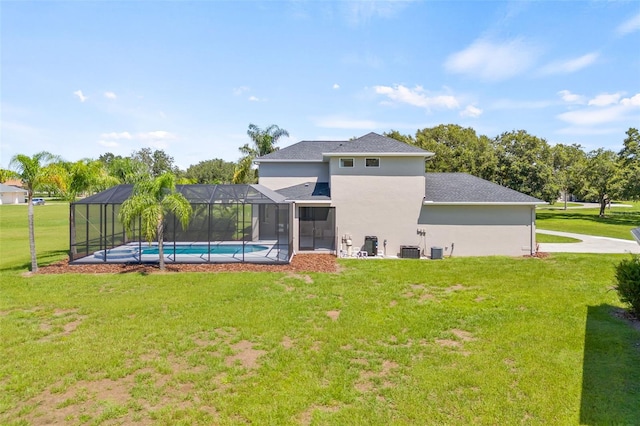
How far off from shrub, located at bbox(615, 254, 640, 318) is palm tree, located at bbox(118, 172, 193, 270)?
46.4 feet

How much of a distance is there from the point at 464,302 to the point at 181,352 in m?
7.68

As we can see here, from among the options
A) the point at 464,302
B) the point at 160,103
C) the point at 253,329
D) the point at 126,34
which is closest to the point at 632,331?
the point at 464,302

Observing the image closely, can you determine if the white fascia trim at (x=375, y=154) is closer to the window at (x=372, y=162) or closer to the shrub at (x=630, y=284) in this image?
the window at (x=372, y=162)

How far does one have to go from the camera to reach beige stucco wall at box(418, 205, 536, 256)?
1708 centimetres

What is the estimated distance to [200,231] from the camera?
2117 centimetres

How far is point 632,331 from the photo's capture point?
7426 millimetres

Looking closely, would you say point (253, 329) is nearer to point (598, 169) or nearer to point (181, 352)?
point (181, 352)

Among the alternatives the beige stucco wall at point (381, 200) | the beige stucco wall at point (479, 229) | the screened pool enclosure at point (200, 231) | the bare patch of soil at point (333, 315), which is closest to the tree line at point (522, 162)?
the beige stucco wall at point (479, 229)

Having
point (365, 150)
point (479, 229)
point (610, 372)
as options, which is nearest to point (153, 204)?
point (365, 150)

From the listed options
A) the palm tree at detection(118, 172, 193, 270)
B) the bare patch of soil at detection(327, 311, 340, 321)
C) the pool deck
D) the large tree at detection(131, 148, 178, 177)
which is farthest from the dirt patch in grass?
the large tree at detection(131, 148, 178, 177)

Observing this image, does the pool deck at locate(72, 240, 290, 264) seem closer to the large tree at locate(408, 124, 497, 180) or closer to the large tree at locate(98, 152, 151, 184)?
the large tree at locate(98, 152, 151, 184)

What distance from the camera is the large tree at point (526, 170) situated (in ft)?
115

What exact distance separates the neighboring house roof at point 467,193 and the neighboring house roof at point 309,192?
5.57 metres

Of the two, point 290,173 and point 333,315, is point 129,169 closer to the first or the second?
→ point 290,173
